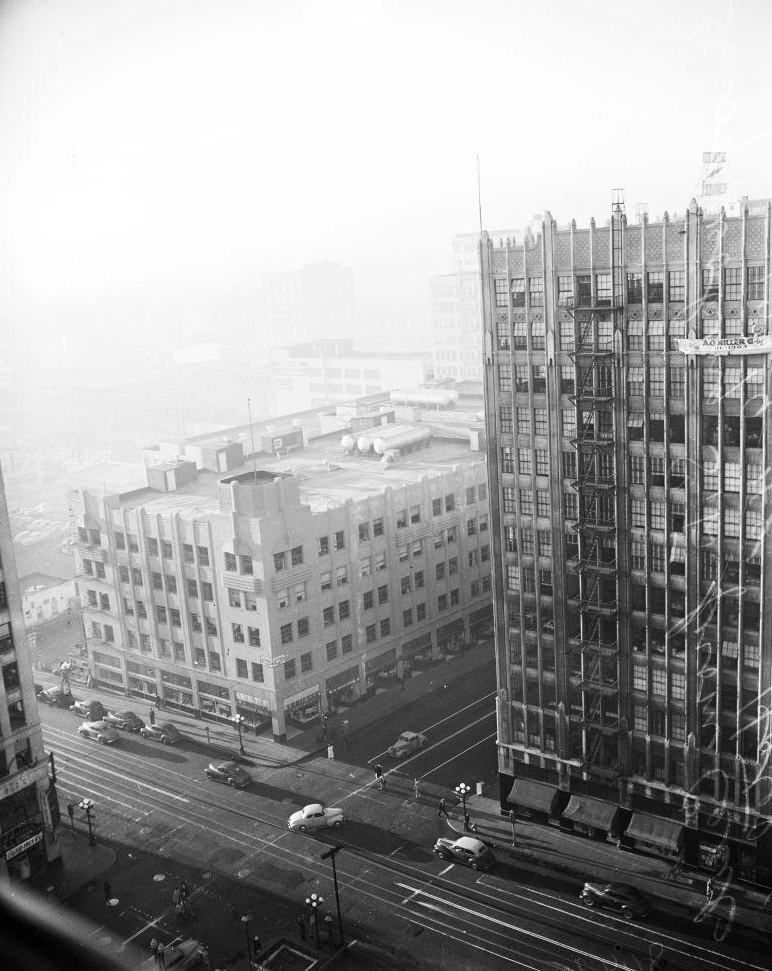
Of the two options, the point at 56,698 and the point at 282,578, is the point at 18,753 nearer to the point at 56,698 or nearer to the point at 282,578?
the point at 282,578

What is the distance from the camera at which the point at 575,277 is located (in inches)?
1724

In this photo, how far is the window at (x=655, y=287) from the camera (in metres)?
41.8

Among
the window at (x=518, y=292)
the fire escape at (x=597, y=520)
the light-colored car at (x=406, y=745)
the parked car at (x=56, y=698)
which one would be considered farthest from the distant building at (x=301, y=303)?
the fire escape at (x=597, y=520)

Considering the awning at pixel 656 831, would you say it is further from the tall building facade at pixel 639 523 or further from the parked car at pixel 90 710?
the parked car at pixel 90 710

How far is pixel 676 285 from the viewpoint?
136ft

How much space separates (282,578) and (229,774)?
12.1 metres

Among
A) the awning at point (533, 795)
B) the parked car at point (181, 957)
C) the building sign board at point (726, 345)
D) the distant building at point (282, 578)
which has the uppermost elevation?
the building sign board at point (726, 345)

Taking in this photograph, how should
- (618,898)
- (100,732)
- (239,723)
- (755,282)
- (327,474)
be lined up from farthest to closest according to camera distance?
(327,474), (100,732), (239,723), (618,898), (755,282)

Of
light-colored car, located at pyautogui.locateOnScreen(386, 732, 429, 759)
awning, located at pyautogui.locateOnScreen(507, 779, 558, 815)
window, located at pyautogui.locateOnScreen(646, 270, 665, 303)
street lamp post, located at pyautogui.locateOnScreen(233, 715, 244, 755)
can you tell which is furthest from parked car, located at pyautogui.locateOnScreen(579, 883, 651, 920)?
window, located at pyautogui.locateOnScreen(646, 270, 665, 303)

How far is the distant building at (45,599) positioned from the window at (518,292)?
181ft

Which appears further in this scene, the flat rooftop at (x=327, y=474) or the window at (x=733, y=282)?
the flat rooftop at (x=327, y=474)

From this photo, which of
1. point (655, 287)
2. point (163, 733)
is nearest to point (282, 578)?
point (163, 733)

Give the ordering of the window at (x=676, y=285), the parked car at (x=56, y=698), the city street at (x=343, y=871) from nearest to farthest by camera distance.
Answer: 1. the city street at (x=343, y=871)
2. the window at (x=676, y=285)
3. the parked car at (x=56, y=698)

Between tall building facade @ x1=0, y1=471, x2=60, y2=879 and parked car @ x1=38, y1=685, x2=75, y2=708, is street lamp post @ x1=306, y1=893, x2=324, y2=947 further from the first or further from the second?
parked car @ x1=38, y1=685, x2=75, y2=708
